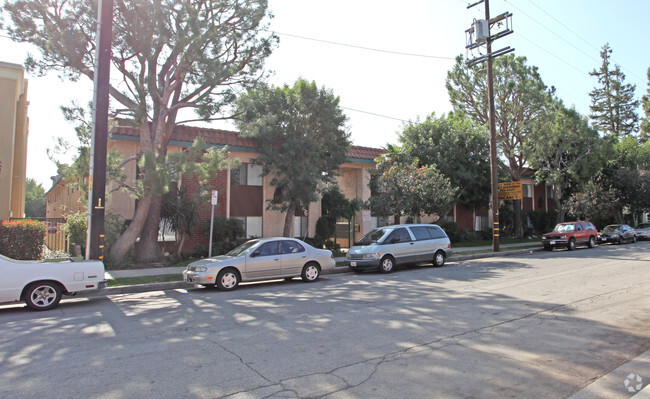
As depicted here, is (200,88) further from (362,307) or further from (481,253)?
(481,253)

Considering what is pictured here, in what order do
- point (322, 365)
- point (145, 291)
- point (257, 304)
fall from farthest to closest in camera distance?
point (145, 291) → point (257, 304) → point (322, 365)

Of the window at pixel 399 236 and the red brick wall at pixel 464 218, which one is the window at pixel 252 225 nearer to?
the window at pixel 399 236

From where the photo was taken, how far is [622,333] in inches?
248

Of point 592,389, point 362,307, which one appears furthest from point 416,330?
point 592,389

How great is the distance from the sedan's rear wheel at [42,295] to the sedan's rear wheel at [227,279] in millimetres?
3576

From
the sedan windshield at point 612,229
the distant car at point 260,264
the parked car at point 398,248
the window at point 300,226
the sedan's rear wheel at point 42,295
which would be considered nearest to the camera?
the sedan's rear wheel at point 42,295

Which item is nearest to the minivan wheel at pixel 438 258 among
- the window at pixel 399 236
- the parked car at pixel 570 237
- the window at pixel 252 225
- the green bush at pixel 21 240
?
the window at pixel 399 236

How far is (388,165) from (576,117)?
16.6m

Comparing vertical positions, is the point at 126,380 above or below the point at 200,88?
below

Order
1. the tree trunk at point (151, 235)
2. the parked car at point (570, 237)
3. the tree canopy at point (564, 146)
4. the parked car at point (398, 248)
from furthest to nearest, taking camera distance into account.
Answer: the tree canopy at point (564, 146) → the parked car at point (570, 237) → the tree trunk at point (151, 235) → the parked car at point (398, 248)

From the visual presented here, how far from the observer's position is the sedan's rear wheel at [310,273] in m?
12.4

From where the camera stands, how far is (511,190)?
2480cm

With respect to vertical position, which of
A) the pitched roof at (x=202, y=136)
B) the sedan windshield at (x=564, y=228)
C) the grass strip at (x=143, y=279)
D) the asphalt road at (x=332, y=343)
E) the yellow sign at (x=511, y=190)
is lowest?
the asphalt road at (x=332, y=343)

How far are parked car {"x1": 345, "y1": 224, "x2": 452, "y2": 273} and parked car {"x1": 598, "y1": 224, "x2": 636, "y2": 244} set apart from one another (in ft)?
64.9
